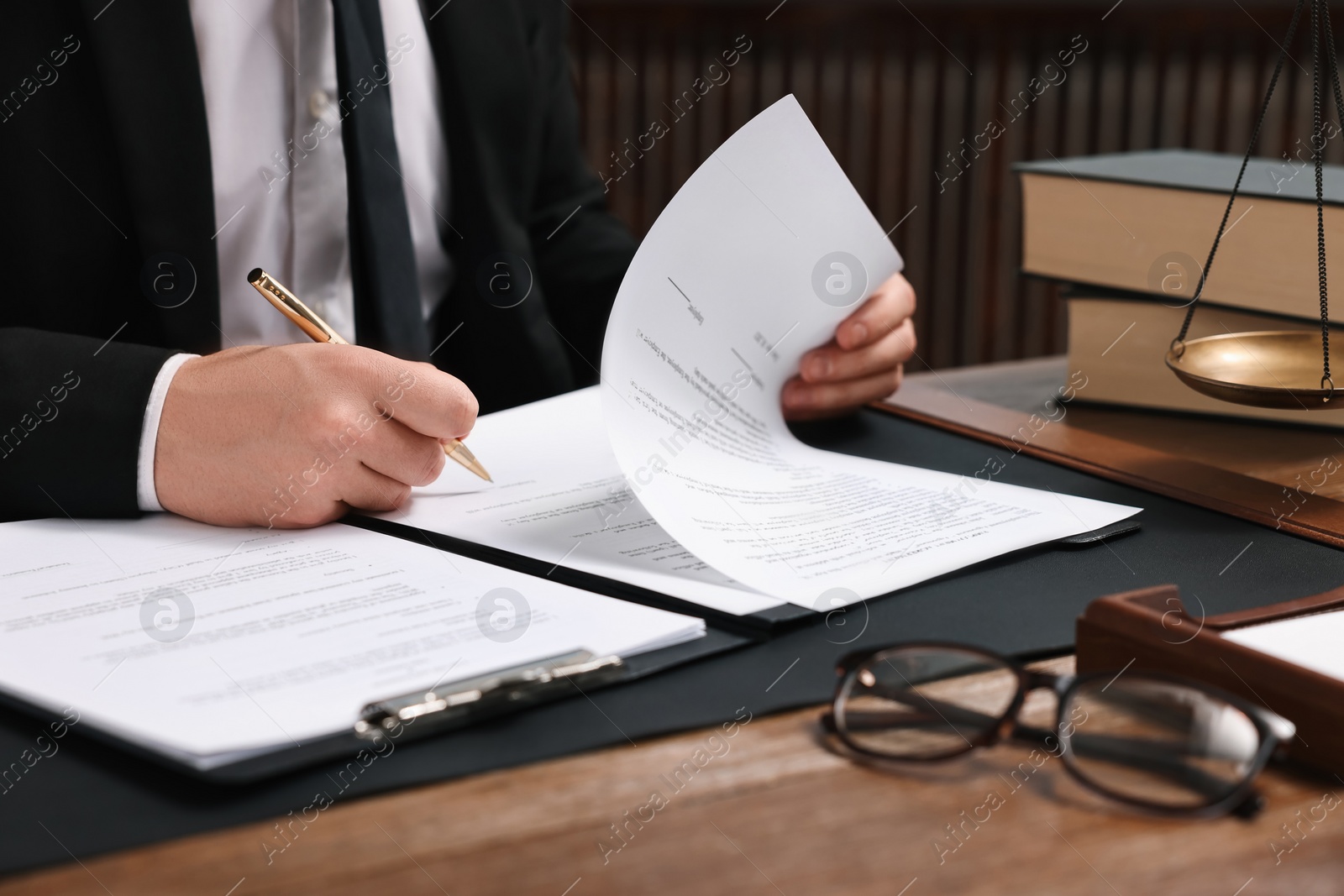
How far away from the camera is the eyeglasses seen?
42cm

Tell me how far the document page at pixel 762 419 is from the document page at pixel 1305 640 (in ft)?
0.51

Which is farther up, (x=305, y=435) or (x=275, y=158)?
(x=275, y=158)

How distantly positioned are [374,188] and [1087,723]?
89 cm

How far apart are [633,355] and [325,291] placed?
0.60 metres

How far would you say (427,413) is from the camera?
71 cm

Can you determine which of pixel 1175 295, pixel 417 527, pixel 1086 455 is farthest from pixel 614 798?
pixel 1175 295

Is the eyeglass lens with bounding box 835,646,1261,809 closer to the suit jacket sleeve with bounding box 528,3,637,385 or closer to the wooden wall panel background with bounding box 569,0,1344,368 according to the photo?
the suit jacket sleeve with bounding box 528,3,637,385

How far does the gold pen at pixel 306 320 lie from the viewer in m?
0.76

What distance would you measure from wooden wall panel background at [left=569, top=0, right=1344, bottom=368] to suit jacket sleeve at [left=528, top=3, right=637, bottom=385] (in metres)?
1.44

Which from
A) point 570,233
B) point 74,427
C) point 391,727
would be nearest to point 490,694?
point 391,727

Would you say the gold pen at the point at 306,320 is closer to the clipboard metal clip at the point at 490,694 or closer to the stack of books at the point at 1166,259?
the clipboard metal clip at the point at 490,694

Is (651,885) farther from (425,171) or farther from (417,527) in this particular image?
(425,171)

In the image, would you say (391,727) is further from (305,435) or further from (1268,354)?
(1268,354)

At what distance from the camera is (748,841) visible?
15.8 inches
